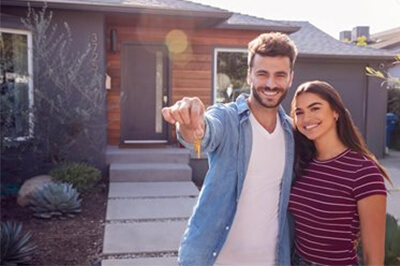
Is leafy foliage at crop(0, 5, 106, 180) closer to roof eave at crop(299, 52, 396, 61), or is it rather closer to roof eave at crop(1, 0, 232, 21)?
roof eave at crop(1, 0, 232, 21)

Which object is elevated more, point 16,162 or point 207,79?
point 207,79

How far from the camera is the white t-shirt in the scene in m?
1.81

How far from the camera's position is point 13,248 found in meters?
3.74

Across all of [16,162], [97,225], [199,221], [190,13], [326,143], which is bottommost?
[97,225]

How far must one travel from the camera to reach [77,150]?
7.21 metres

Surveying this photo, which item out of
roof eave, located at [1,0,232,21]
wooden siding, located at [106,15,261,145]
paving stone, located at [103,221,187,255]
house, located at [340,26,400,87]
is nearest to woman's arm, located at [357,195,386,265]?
paving stone, located at [103,221,187,255]

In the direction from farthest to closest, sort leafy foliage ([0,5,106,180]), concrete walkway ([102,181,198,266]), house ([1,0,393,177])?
house ([1,0,393,177]) < leafy foliage ([0,5,106,180]) < concrete walkway ([102,181,198,266])

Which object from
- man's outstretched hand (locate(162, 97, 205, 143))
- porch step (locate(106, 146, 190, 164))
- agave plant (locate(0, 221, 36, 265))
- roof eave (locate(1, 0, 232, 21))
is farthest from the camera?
porch step (locate(106, 146, 190, 164))

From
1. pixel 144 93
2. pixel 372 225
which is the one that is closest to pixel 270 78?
Answer: pixel 372 225

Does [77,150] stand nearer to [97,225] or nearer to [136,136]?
[136,136]

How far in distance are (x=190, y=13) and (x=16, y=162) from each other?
3890mm

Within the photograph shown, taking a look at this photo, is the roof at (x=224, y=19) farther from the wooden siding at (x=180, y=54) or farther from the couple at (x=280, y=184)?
the couple at (x=280, y=184)

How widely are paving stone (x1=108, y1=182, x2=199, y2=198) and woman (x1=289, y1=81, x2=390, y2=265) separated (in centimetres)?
439

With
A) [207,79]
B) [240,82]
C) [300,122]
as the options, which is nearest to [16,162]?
[207,79]
